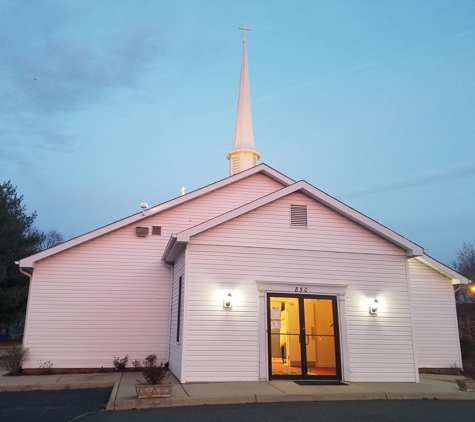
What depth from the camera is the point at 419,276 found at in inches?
673

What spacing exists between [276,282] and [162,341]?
15.6ft

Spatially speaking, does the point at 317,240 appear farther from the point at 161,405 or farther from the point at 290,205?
the point at 161,405

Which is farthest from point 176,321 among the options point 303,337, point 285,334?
point 303,337

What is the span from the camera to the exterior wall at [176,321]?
39.7 feet

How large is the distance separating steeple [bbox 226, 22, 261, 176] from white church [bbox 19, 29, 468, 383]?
5235mm

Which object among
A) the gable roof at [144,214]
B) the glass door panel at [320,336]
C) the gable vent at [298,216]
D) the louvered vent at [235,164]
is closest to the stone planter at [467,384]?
the glass door panel at [320,336]

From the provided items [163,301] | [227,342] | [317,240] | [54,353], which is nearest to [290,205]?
[317,240]

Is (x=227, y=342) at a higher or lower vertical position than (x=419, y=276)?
lower

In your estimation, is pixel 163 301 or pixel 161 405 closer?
pixel 161 405

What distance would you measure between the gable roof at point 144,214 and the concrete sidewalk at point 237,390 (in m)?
3.50

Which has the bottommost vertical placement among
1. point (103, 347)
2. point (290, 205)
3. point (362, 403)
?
point (362, 403)

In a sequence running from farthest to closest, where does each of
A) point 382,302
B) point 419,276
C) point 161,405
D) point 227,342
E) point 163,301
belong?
point 419,276 < point 163,301 < point 382,302 < point 227,342 < point 161,405

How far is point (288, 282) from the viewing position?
41.1 ft

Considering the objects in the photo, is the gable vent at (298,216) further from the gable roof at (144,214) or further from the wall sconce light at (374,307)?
the gable roof at (144,214)
